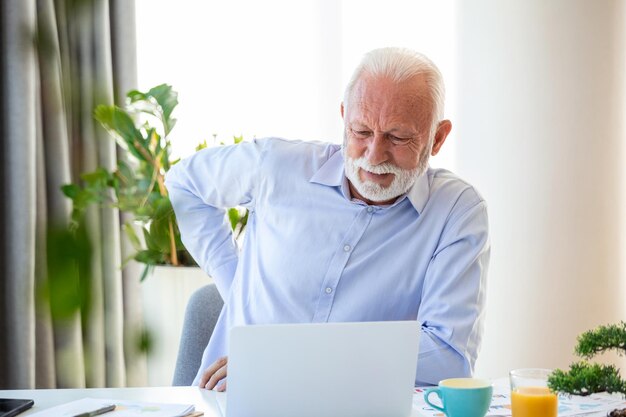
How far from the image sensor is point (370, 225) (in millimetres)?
1791

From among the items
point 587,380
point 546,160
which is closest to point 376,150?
point 587,380

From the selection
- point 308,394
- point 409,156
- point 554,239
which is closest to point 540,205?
point 554,239

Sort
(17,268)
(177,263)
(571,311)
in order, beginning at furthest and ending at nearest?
(571,311) → (177,263) → (17,268)

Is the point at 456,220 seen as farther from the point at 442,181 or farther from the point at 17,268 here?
the point at 17,268

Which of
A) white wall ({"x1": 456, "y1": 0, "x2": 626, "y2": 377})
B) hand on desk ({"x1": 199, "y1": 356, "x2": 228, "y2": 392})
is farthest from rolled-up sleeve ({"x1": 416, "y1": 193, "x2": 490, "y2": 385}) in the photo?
white wall ({"x1": 456, "y1": 0, "x2": 626, "y2": 377})

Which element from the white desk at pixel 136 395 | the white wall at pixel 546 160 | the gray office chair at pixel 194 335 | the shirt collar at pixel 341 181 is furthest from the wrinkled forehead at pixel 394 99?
the white wall at pixel 546 160

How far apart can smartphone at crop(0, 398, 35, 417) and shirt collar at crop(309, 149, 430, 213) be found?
32.3 inches

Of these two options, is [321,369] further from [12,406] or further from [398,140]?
[398,140]

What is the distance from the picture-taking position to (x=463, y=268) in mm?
1652

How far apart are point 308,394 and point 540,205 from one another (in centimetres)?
234

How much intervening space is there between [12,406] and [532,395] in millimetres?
760

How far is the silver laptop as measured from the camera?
3.49ft

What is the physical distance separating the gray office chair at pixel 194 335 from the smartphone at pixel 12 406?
54 cm

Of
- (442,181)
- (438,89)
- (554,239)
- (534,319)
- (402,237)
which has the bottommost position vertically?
(534,319)
